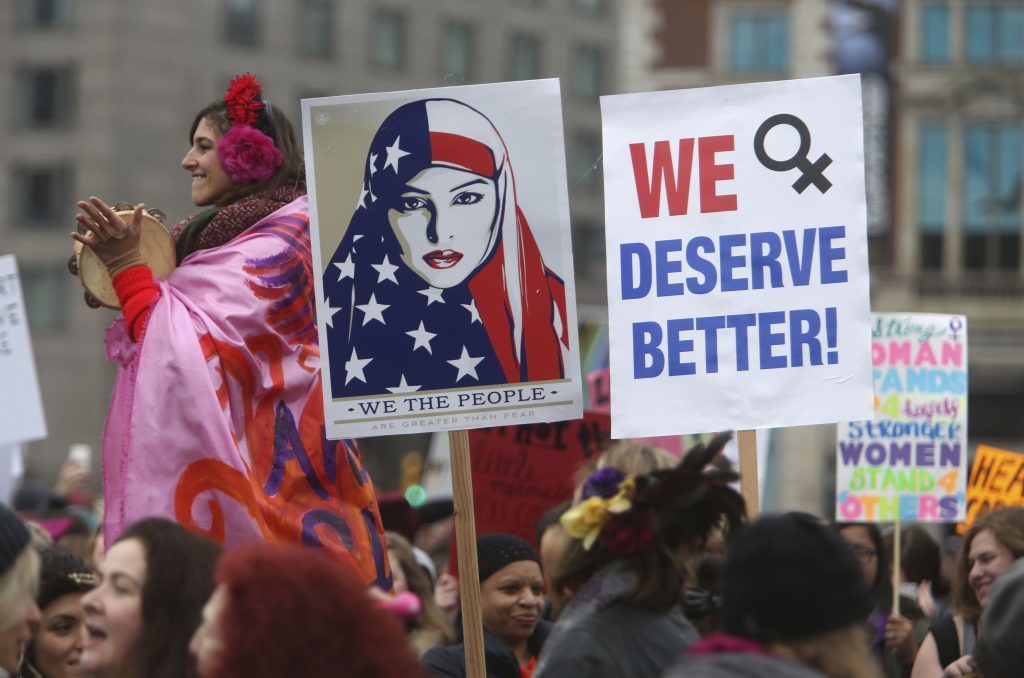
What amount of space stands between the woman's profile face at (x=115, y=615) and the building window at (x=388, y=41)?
45077 millimetres

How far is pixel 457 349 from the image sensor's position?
539 cm

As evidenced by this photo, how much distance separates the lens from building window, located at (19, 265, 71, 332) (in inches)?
1746

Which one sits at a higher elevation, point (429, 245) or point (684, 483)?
point (429, 245)

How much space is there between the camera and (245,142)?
18.8 feet

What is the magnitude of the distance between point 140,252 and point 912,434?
4136mm

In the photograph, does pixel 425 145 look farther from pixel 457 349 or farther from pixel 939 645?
pixel 939 645

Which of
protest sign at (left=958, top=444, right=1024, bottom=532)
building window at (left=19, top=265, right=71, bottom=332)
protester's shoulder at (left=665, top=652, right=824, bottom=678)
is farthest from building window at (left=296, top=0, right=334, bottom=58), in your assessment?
protester's shoulder at (left=665, top=652, right=824, bottom=678)

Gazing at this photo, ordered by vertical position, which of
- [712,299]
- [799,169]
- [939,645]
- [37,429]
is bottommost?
[939,645]

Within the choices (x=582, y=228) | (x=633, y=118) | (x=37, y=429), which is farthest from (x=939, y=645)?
(x=582, y=228)

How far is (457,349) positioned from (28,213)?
41.3 metres

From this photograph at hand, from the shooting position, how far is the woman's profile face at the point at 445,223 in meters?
5.42

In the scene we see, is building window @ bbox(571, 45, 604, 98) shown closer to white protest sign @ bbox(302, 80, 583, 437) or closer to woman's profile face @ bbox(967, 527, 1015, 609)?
woman's profile face @ bbox(967, 527, 1015, 609)

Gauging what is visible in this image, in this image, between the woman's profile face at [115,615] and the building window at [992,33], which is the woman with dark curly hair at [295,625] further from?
the building window at [992,33]

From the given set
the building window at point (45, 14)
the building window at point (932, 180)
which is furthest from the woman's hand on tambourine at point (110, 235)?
the building window at point (45, 14)
